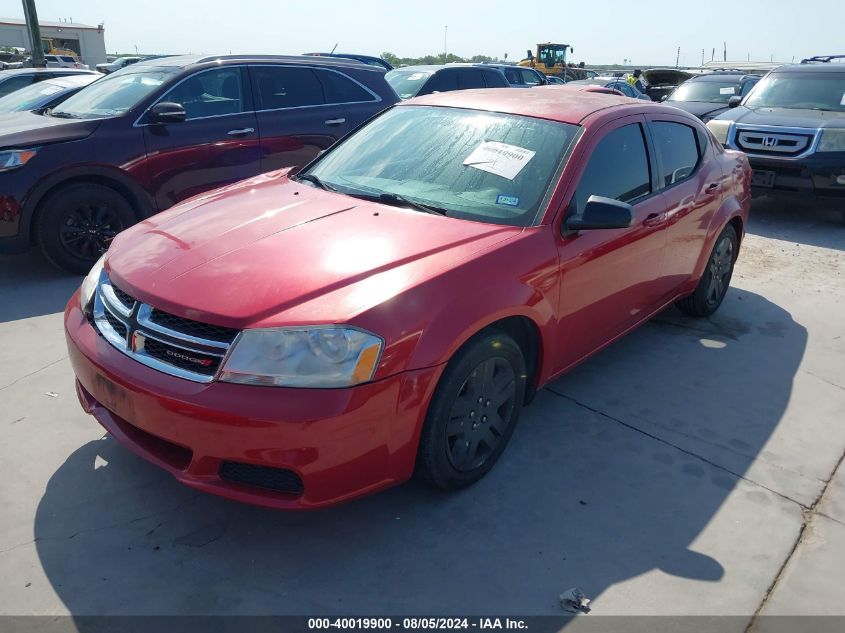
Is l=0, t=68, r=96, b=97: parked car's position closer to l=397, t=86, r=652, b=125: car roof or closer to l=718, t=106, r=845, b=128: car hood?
l=397, t=86, r=652, b=125: car roof

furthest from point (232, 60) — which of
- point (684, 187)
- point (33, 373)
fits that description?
point (684, 187)

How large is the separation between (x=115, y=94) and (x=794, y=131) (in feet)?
24.1

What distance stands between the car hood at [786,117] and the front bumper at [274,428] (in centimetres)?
755

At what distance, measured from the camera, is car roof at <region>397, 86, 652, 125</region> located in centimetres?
362

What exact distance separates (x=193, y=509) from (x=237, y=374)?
83 cm

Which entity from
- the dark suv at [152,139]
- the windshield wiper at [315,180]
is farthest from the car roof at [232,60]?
the windshield wiper at [315,180]

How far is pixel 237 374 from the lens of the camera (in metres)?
2.35

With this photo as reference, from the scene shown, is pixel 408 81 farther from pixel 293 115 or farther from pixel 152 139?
pixel 152 139

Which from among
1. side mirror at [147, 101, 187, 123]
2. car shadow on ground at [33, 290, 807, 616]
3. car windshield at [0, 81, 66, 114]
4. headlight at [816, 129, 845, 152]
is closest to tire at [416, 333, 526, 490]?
car shadow on ground at [33, 290, 807, 616]

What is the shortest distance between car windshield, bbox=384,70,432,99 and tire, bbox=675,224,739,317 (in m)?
6.81

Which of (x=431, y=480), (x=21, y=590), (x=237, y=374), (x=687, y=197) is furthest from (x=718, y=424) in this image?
(x=21, y=590)

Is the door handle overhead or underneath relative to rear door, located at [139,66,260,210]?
underneath

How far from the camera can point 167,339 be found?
98.5 inches

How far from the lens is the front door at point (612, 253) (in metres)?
3.31
